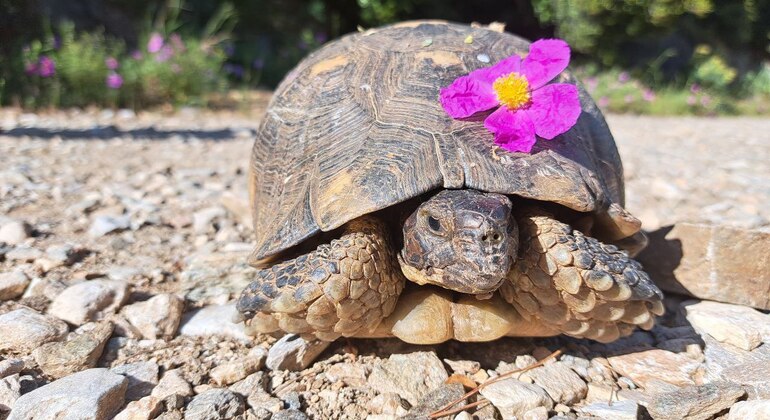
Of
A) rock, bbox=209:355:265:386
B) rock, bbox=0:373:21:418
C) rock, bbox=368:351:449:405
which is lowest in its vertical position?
rock, bbox=368:351:449:405

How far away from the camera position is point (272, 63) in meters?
11.2

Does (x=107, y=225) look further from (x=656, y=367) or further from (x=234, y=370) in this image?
(x=656, y=367)

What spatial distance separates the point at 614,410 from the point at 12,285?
2.18 metres

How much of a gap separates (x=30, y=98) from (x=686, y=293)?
7.35 m

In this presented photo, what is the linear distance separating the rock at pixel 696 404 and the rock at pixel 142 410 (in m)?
1.42

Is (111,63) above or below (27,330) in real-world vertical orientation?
above

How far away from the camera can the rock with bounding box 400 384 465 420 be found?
167cm

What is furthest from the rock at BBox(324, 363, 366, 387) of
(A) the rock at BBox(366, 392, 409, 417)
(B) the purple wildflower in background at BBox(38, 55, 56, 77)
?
(B) the purple wildflower in background at BBox(38, 55, 56, 77)

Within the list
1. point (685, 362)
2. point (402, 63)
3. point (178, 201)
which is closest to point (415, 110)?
point (402, 63)

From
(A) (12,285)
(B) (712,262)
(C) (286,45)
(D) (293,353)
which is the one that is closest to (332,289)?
(D) (293,353)

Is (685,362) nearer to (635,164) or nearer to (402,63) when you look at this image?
(402,63)

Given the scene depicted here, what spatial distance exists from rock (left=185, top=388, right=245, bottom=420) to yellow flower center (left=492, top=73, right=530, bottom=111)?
128 cm

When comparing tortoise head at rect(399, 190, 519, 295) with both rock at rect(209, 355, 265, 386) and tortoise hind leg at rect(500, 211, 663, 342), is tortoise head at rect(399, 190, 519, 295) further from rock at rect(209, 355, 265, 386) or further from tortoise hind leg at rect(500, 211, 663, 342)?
rock at rect(209, 355, 265, 386)

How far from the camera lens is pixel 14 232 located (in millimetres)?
2773
